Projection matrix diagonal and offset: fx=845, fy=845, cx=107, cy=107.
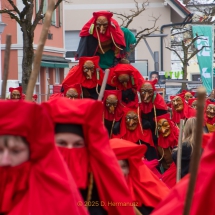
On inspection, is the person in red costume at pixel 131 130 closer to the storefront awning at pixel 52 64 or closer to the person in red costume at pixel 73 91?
the person in red costume at pixel 73 91

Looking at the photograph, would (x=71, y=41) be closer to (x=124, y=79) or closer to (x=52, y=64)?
(x=52, y=64)

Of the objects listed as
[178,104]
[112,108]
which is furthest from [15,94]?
[112,108]

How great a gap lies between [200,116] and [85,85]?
6.80 m

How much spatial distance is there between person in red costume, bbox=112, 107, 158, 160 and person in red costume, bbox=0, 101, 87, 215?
20.5 feet

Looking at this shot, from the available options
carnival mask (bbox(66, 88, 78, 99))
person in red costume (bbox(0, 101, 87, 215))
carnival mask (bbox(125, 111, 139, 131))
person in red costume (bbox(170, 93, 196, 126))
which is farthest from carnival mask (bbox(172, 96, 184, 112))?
person in red costume (bbox(0, 101, 87, 215))

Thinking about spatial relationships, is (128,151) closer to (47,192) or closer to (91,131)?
(91,131)

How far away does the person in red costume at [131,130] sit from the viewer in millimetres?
10398

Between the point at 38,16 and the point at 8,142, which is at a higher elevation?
the point at 38,16

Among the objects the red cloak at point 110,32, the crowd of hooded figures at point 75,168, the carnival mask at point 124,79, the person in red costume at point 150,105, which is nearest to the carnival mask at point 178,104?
the person in red costume at point 150,105

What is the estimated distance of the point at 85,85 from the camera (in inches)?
398

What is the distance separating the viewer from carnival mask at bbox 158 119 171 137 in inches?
421

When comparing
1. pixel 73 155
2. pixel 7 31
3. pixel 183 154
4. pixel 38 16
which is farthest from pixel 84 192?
pixel 7 31

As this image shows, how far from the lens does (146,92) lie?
33.9 feet

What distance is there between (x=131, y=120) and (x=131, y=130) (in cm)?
18
